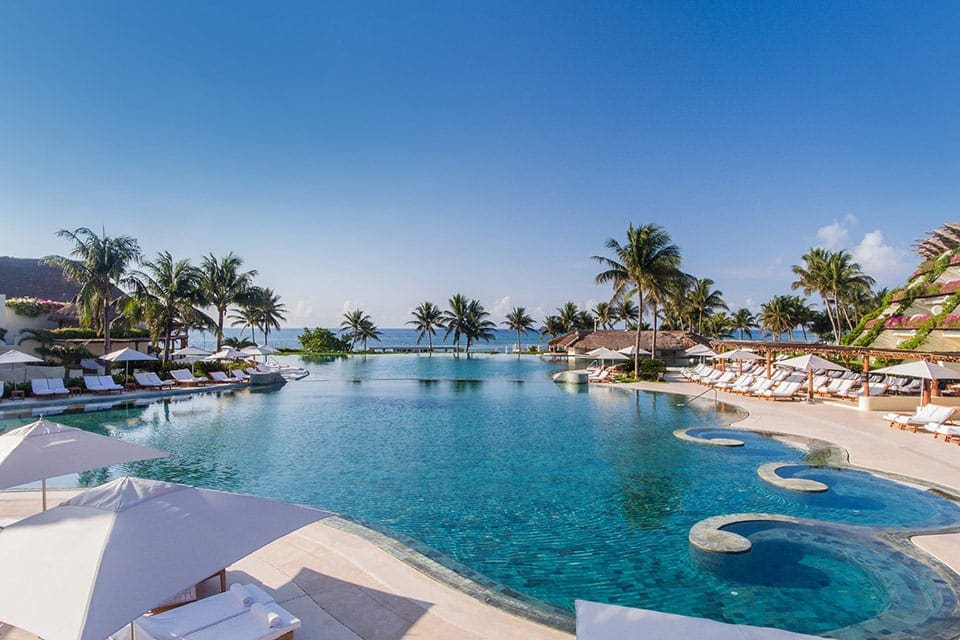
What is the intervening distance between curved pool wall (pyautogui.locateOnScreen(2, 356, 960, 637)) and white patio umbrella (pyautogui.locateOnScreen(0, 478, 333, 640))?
11.9 ft

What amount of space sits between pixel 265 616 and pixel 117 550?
62.0 inches

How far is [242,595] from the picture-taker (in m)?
4.60

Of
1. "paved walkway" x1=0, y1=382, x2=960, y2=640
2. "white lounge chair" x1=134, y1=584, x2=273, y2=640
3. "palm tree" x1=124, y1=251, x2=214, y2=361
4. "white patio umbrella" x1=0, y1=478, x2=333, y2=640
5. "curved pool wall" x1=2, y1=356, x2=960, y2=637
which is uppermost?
"palm tree" x1=124, y1=251, x2=214, y2=361

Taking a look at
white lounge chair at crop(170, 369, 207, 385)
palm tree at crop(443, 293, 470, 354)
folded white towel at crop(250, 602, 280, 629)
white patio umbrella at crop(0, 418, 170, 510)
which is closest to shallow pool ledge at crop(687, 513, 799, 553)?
folded white towel at crop(250, 602, 280, 629)

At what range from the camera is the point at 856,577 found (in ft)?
21.3

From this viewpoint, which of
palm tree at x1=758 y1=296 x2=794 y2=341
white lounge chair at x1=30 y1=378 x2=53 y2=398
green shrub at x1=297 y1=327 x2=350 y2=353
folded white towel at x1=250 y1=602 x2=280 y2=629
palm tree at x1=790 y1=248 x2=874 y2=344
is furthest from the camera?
palm tree at x1=758 y1=296 x2=794 y2=341

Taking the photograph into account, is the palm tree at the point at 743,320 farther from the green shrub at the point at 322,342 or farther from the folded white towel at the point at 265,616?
the folded white towel at the point at 265,616

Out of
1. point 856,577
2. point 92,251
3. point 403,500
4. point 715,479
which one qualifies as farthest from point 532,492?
point 92,251

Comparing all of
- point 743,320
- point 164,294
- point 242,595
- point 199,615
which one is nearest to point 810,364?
point 242,595

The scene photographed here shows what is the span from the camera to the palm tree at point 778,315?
57309mm

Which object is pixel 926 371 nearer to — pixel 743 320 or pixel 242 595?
pixel 242 595

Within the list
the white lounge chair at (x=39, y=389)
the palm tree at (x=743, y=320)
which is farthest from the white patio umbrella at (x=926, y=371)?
the palm tree at (x=743, y=320)

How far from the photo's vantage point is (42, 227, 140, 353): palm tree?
2391 centimetres

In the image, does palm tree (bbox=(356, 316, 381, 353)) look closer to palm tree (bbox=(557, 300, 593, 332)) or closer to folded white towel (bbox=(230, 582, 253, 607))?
palm tree (bbox=(557, 300, 593, 332))
